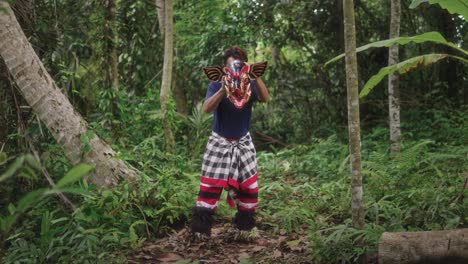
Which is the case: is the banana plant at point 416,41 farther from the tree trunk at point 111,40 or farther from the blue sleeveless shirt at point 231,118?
the tree trunk at point 111,40

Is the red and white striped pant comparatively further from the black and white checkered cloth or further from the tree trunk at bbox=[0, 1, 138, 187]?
the tree trunk at bbox=[0, 1, 138, 187]

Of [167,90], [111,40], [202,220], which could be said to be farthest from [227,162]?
[111,40]

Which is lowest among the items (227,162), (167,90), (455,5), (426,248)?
(426,248)

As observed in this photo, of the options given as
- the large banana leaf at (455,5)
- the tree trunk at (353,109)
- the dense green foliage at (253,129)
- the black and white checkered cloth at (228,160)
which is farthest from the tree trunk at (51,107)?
the large banana leaf at (455,5)

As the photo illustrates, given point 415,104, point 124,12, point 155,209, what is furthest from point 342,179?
point 124,12

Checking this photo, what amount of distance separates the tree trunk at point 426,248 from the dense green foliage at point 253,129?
24cm

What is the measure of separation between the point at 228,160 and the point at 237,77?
76 centimetres

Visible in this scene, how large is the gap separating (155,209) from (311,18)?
584cm

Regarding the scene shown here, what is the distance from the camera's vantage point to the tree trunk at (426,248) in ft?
10.9

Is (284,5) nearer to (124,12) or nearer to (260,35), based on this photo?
(260,35)

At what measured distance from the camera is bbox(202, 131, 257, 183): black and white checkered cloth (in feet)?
15.0

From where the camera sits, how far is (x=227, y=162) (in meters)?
4.57

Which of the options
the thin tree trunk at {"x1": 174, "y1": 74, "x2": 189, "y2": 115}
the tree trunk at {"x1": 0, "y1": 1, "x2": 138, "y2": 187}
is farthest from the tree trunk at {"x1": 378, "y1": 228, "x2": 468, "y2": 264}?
the thin tree trunk at {"x1": 174, "y1": 74, "x2": 189, "y2": 115}

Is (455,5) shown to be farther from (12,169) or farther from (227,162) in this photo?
(12,169)
